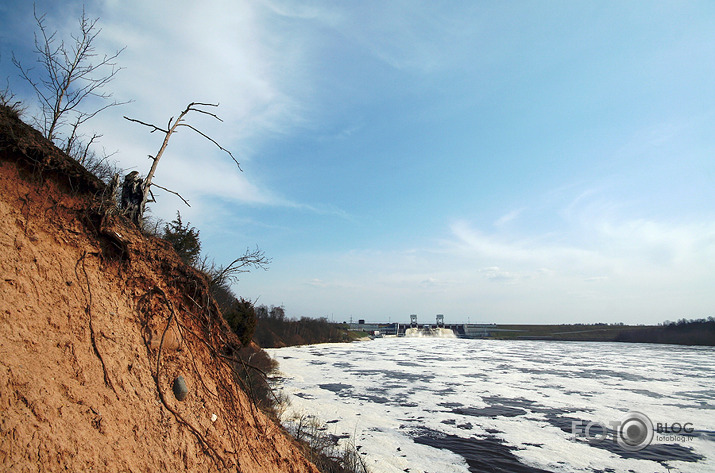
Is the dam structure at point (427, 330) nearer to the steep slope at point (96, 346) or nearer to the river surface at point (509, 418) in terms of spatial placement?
the river surface at point (509, 418)

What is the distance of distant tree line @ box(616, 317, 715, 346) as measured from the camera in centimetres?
7175

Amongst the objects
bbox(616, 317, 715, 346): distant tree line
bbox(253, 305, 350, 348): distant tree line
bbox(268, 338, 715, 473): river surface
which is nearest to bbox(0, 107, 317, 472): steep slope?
bbox(268, 338, 715, 473): river surface

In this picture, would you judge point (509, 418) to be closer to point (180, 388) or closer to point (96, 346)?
point (180, 388)

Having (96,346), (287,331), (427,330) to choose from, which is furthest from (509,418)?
(427,330)

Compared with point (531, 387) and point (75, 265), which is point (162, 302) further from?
point (531, 387)

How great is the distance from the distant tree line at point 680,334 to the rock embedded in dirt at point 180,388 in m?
96.1

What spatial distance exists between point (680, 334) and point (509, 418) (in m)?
88.7

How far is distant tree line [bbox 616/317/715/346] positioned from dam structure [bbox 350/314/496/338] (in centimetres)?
3889

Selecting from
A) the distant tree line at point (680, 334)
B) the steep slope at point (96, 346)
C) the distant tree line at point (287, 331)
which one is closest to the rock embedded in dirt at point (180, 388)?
the steep slope at point (96, 346)

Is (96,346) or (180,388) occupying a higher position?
(96,346)

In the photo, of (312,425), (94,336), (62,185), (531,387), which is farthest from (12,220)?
(531,387)

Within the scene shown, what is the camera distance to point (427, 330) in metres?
123

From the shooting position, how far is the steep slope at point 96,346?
3.32 meters

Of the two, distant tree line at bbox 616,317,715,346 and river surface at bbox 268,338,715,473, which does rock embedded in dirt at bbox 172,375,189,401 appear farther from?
distant tree line at bbox 616,317,715,346
